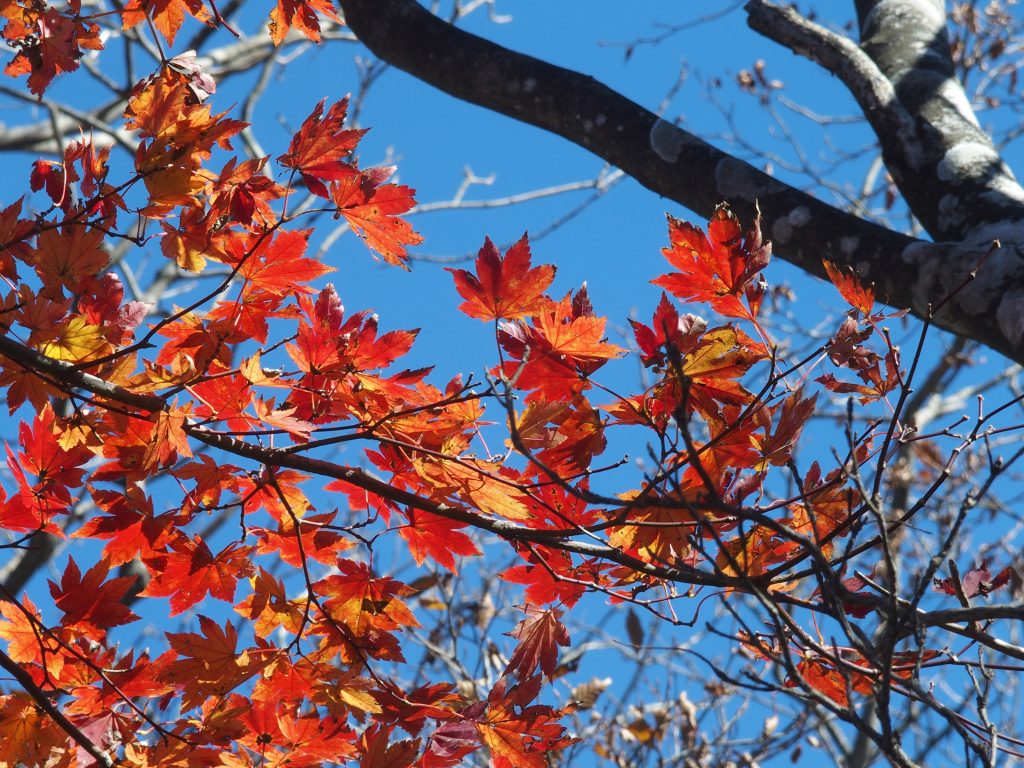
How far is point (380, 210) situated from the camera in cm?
161

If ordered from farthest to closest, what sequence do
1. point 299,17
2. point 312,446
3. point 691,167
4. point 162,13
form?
point 691,167 < point 299,17 < point 162,13 < point 312,446

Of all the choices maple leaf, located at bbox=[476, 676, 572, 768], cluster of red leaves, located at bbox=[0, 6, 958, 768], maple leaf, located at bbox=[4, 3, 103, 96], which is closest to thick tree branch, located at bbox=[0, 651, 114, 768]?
cluster of red leaves, located at bbox=[0, 6, 958, 768]

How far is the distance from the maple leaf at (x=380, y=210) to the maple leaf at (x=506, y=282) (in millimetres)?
183

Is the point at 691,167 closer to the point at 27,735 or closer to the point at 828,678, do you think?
the point at 828,678

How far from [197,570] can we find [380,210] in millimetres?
680

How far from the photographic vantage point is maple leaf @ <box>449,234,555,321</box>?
1.44 m

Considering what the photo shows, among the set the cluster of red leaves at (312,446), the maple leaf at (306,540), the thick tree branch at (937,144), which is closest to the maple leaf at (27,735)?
the cluster of red leaves at (312,446)

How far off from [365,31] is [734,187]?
1.19 m

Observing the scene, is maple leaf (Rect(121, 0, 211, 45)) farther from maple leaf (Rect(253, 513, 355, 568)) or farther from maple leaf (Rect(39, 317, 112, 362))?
maple leaf (Rect(253, 513, 355, 568))

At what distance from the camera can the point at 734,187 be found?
2.16m

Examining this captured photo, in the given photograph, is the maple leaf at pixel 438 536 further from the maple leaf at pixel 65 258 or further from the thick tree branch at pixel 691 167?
the thick tree branch at pixel 691 167

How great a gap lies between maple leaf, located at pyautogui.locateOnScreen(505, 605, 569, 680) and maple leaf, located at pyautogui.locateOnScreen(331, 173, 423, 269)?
0.65 meters

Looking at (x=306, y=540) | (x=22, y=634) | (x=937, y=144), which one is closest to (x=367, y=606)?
(x=306, y=540)

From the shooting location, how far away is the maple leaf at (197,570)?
1.60 meters
